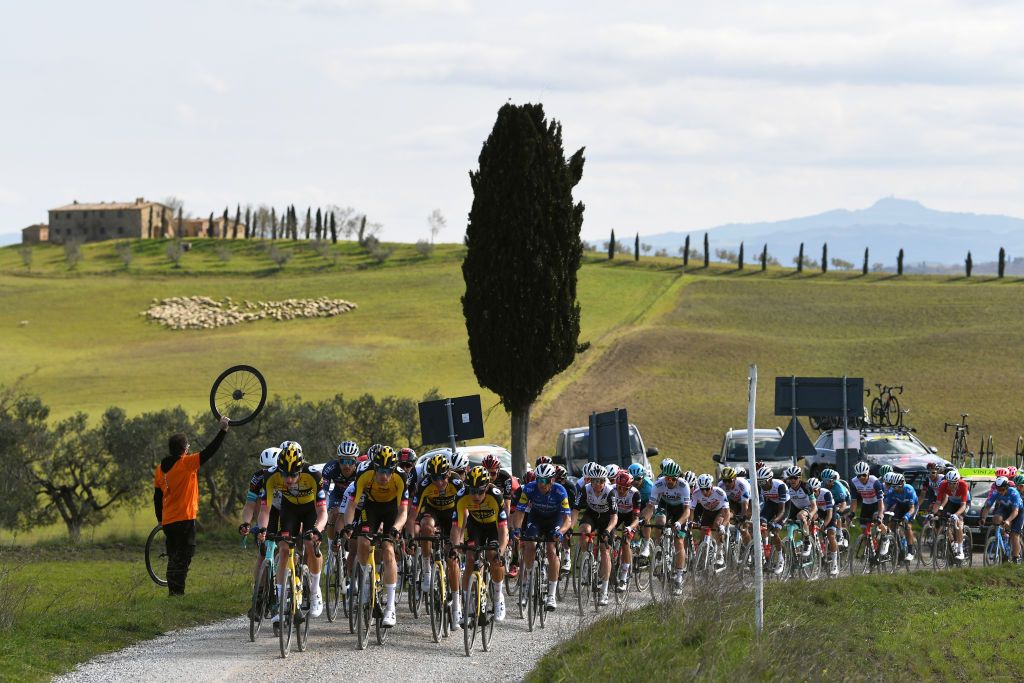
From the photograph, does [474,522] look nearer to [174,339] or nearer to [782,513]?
[782,513]

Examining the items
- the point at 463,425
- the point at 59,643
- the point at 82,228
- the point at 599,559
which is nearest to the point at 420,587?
the point at 599,559

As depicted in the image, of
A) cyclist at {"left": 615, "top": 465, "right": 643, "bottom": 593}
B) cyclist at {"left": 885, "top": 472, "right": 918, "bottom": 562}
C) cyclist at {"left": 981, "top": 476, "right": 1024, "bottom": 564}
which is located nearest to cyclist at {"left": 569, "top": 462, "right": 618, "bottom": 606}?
cyclist at {"left": 615, "top": 465, "right": 643, "bottom": 593}

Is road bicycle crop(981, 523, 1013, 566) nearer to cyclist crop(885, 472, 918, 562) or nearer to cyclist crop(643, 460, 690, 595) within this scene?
cyclist crop(885, 472, 918, 562)

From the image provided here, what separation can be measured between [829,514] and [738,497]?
2.07 metres

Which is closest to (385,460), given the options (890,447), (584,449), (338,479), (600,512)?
(338,479)

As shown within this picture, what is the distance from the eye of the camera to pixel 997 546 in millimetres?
23109

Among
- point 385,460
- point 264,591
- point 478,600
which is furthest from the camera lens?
point 385,460

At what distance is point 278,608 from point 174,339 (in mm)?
72304

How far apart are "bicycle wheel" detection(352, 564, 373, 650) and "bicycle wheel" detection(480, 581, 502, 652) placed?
1199 millimetres

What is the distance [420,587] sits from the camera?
16.2 metres

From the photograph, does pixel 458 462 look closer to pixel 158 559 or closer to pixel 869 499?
pixel 869 499

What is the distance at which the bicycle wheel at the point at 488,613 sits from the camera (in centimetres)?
1427

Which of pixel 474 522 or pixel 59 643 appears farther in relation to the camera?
pixel 474 522

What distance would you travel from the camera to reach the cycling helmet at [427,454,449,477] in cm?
1500
